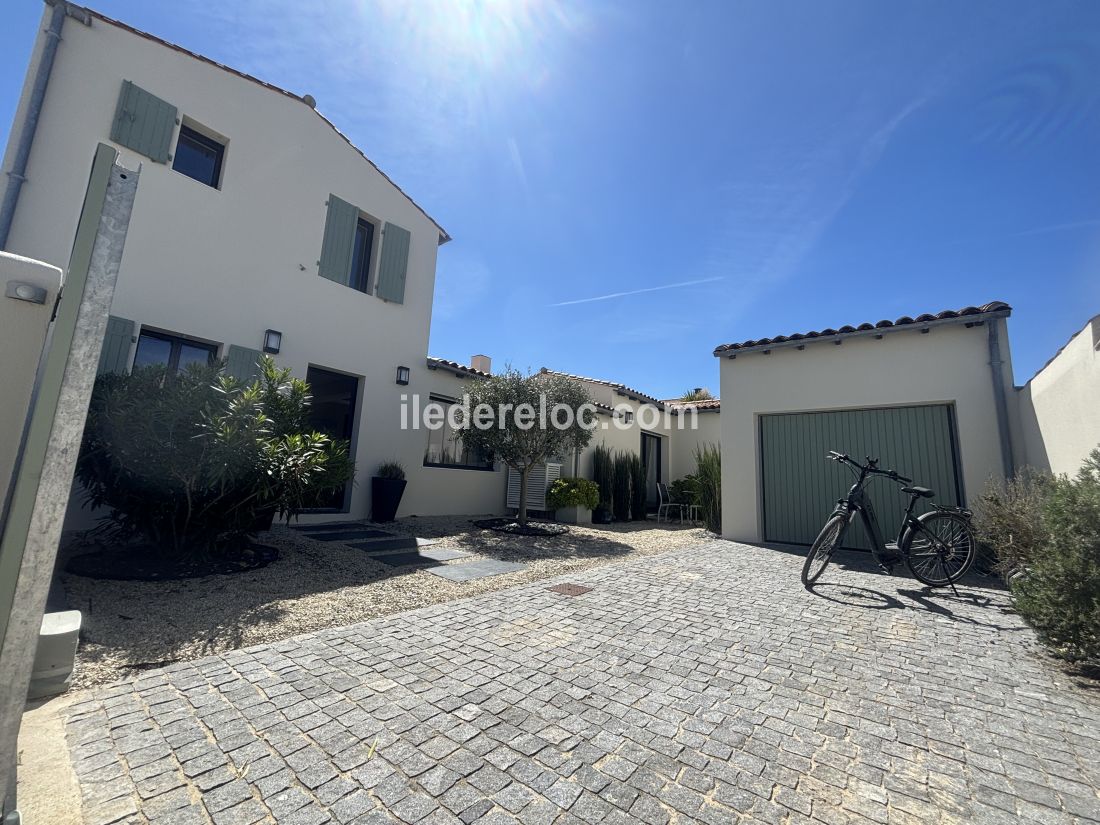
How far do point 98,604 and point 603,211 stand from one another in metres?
7.91

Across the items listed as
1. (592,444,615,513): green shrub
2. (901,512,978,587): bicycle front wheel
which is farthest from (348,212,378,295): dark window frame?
(901,512,978,587): bicycle front wheel

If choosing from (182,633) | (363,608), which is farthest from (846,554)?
(182,633)

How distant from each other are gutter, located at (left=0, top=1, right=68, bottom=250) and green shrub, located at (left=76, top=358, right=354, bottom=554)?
7.53 ft

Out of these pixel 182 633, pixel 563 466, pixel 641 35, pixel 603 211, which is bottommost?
pixel 182 633

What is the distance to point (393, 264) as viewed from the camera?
332 inches

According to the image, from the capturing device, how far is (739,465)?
7.16m

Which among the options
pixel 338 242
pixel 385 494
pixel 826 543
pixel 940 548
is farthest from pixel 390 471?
pixel 940 548

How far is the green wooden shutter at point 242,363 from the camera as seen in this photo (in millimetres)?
6141

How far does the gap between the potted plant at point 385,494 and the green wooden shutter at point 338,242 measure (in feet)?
10.9

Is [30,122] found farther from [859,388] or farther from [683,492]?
[683,492]

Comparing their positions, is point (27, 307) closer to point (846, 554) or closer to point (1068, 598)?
point (1068, 598)

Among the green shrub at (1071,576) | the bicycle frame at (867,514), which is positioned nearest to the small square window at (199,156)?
the bicycle frame at (867,514)

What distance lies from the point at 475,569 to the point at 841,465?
5227 mm

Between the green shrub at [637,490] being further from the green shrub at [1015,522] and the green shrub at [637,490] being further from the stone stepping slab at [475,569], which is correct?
the green shrub at [1015,522]
